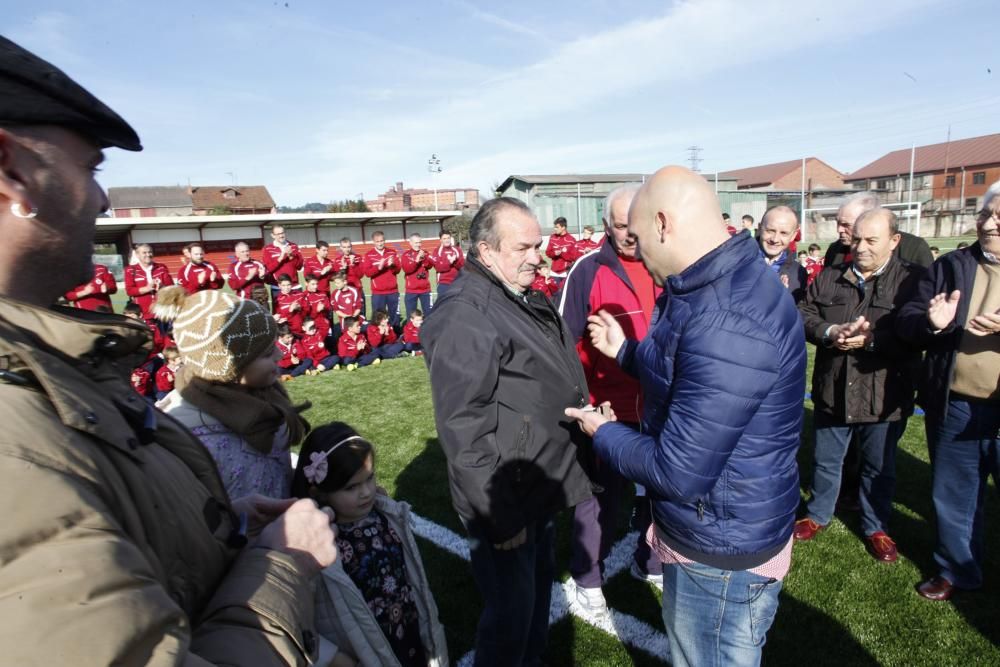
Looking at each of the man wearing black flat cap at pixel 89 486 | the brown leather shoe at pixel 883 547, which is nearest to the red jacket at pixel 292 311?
the brown leather shoe at pixel 883 547

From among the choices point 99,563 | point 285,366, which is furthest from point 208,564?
point 285,366

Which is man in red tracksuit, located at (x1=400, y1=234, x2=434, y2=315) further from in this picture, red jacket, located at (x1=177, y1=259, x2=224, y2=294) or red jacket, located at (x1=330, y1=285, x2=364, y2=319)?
red jacket, located at (x1=177, y1=259, x2=224, y2=294)

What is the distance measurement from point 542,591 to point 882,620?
75.1 inches

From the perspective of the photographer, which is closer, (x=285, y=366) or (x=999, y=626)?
(x=999, y=626)

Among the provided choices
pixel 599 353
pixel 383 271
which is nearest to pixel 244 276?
pixel 383 271

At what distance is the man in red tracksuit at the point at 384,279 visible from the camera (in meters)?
11.7

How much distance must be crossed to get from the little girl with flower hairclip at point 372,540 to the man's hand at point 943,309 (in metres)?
2.82

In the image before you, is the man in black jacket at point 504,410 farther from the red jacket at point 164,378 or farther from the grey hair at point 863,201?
the red jacket at point 164,378

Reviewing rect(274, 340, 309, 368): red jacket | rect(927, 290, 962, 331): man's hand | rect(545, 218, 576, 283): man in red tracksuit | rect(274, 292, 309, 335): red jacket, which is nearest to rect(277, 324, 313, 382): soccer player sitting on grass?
rect(274, 340, 309, 368): red jacket

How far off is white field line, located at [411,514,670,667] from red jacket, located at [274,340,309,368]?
591cm

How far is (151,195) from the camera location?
213ft

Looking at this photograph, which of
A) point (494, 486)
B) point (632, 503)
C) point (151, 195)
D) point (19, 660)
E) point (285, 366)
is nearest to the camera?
point (19, 660)

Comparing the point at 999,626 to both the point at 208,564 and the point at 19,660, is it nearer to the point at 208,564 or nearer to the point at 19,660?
the point at 208,564

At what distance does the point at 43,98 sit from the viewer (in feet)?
2.69
